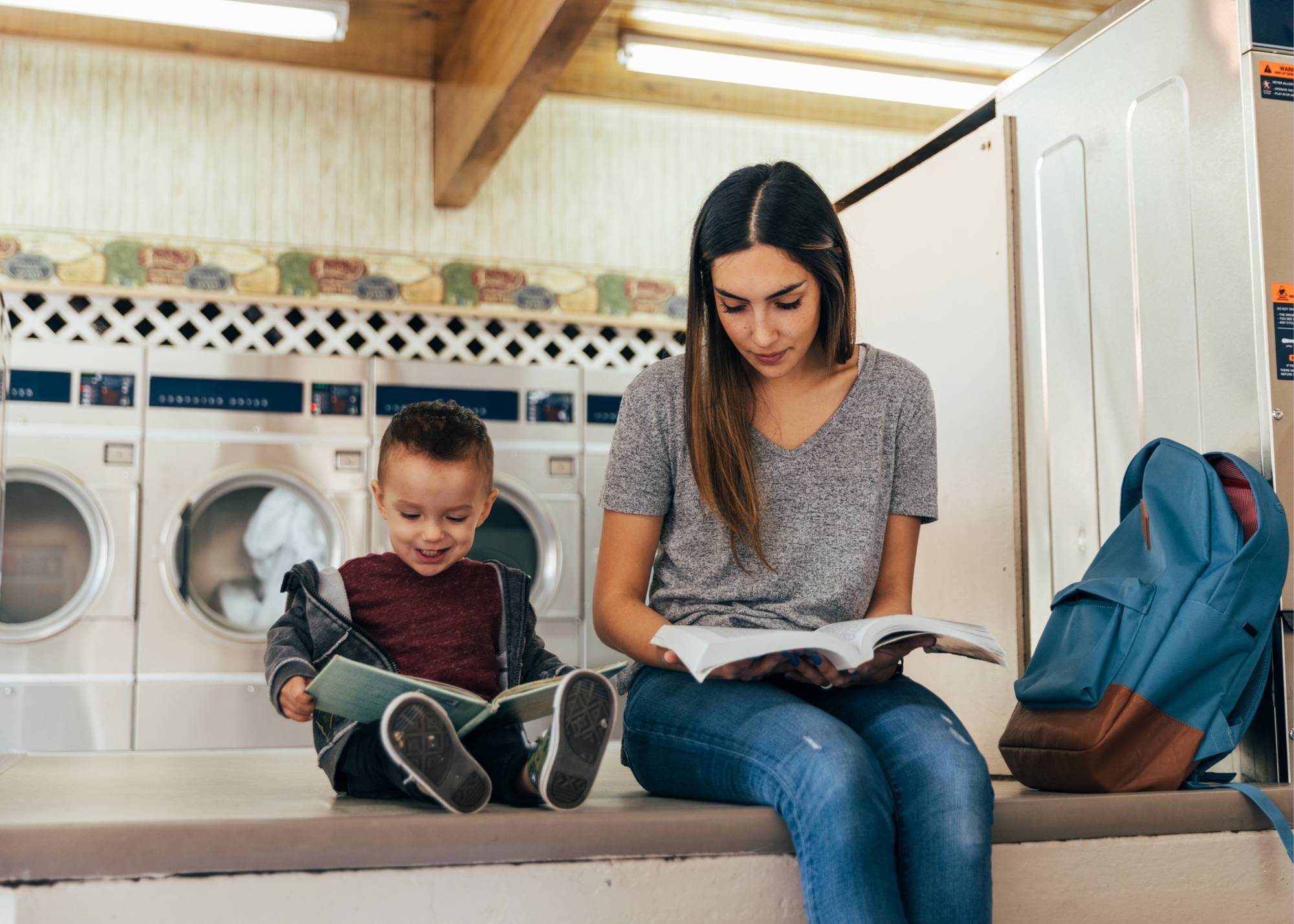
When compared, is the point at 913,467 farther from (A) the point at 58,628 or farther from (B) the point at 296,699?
(A) the point at 58,628

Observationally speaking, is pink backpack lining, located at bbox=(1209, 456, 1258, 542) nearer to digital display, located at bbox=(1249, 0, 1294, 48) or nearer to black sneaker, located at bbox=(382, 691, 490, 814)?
digital display, located at bbox=(1249, 0, 1294, 48)

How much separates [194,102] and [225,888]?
3.97 m

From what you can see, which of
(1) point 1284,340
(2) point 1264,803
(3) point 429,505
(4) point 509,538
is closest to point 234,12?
(4) point 509,538

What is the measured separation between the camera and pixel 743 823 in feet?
4.65

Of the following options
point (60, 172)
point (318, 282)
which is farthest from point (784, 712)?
point (60, 172)

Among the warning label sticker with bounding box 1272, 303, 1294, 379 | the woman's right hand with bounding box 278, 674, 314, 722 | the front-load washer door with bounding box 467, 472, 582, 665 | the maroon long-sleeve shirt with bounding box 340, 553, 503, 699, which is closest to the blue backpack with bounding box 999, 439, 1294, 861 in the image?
the warning label sticker with bounding box 1272, 303, 1294, 379

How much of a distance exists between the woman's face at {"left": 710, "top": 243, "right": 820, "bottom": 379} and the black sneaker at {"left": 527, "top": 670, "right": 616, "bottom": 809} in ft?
1.68

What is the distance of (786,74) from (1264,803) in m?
3.41

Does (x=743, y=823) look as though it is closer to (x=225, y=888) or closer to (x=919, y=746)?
(x=919, y=746)

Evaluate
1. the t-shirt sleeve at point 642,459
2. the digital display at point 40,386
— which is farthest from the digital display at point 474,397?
the t-shirt sleeve at point 642,459

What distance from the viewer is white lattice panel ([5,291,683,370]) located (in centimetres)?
441

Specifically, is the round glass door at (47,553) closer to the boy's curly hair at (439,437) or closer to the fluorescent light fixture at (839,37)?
the fluorescent light fixture at (839,37)

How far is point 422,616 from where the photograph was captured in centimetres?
170

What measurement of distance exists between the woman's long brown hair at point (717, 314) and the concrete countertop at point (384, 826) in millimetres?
365
